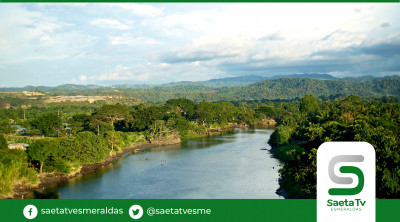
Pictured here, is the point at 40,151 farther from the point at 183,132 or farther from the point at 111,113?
the point at 183,132

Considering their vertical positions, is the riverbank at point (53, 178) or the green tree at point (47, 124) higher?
the green tree at point (47, 124)

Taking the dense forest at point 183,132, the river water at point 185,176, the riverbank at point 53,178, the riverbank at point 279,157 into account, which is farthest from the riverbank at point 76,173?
the riverbank at point 279,157

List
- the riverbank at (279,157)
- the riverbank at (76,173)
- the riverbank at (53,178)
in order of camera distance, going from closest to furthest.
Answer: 1. the riverbank at (53,178)
2. the riverbank at (76,173)
3. the riverbank at (279,157)

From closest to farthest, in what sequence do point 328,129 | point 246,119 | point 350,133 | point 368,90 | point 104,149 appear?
point 350,133
point 328,129
point 104,149
point 246,119
point 368,90

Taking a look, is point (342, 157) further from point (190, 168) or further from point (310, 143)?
point (190, 168)

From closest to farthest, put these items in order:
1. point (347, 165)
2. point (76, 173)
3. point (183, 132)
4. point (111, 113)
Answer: point (347, 165) → point (76, 173) → point (111, 113) → point (183, 132)

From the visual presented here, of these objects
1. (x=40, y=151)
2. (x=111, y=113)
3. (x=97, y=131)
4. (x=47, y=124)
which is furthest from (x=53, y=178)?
(x=111, y=113)

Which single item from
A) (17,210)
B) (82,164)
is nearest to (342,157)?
(17,210)

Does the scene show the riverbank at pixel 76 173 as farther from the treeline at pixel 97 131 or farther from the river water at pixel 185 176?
the river water at pixel 185 176

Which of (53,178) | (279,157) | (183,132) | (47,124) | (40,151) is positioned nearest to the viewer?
(40,151)
